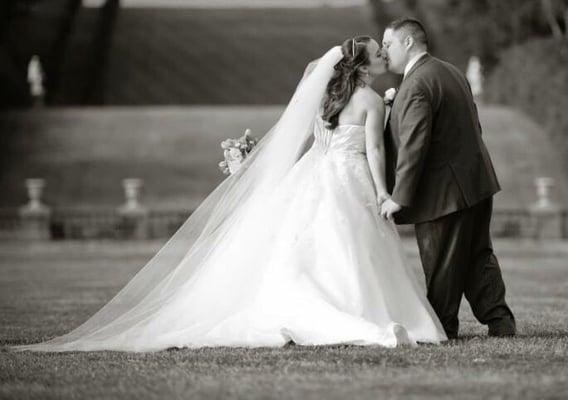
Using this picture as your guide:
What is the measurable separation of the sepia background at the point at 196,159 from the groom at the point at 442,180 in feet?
1.13

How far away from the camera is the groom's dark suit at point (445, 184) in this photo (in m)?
7.75

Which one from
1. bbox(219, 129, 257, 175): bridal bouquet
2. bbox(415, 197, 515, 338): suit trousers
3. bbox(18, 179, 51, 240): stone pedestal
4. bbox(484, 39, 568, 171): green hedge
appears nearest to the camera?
bbox(415, 197, 515, 338): suit trousers

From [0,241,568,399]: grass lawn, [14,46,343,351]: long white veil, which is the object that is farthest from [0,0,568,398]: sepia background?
[14,46,343,351]: long white veil

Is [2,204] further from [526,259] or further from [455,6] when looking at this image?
[455,6]

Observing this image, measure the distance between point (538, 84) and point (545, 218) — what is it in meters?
6.60

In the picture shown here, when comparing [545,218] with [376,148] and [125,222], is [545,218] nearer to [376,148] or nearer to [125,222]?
[125,222]

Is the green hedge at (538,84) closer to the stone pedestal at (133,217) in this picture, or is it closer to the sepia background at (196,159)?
the sepia background at (196,159)

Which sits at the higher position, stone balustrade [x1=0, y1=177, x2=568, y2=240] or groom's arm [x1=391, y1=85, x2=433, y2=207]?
groom's arm [x1=391, y1=85, x2=433, y2=207]

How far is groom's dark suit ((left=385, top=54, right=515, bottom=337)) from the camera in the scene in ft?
25.4

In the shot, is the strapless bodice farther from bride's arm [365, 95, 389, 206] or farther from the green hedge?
the green hedge

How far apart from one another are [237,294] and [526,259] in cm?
1028

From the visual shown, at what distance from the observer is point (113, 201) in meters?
24.0

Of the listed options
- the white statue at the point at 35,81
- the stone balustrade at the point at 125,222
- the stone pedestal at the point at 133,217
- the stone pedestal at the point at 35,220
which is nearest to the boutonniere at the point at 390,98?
the stone balustrade at the point at 125,222

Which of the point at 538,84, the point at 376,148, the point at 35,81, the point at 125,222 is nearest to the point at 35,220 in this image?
the point at 125,222
